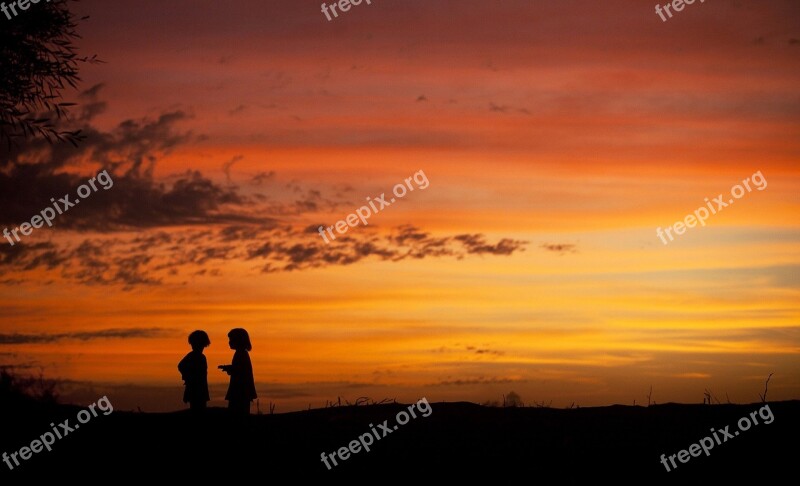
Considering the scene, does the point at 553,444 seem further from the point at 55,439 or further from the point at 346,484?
the point at 55,439

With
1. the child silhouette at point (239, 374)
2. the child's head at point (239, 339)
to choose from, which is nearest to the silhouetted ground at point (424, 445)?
the child silhouette at point (239, 374)

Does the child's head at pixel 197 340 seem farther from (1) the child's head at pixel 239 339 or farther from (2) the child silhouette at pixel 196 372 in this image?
(1) the child's head at pixel 239 339

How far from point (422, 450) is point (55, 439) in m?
6.80

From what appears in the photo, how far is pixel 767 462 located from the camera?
15.3m

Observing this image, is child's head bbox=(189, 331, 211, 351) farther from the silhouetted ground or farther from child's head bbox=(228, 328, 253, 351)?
the silhouetted ground

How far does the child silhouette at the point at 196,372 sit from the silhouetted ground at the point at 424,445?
0.51m

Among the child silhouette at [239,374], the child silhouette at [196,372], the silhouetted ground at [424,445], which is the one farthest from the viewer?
the child silhouette at [196,372]

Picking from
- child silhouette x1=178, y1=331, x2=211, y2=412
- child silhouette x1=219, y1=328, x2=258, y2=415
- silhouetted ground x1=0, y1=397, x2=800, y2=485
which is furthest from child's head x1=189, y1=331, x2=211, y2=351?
silhouetted ground x1=0, y1=397, x2=800, y2=485

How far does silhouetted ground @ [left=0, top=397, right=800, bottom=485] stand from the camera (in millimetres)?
15141

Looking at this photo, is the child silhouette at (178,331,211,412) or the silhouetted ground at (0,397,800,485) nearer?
the silhouetted ground at (0,397,800,485)

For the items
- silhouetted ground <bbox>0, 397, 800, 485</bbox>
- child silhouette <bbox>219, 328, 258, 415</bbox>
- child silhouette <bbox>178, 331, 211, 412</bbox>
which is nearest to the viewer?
silhouetted ground <bbox>0, 397, 800, 485</bbox>

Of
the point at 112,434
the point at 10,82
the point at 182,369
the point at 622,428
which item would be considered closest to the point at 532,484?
the point at 622,428

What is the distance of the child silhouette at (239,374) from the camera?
17.2 meters

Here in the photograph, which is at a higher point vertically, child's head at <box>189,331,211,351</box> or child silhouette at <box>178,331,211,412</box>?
child's head at <box>189,331,211,351</box>
